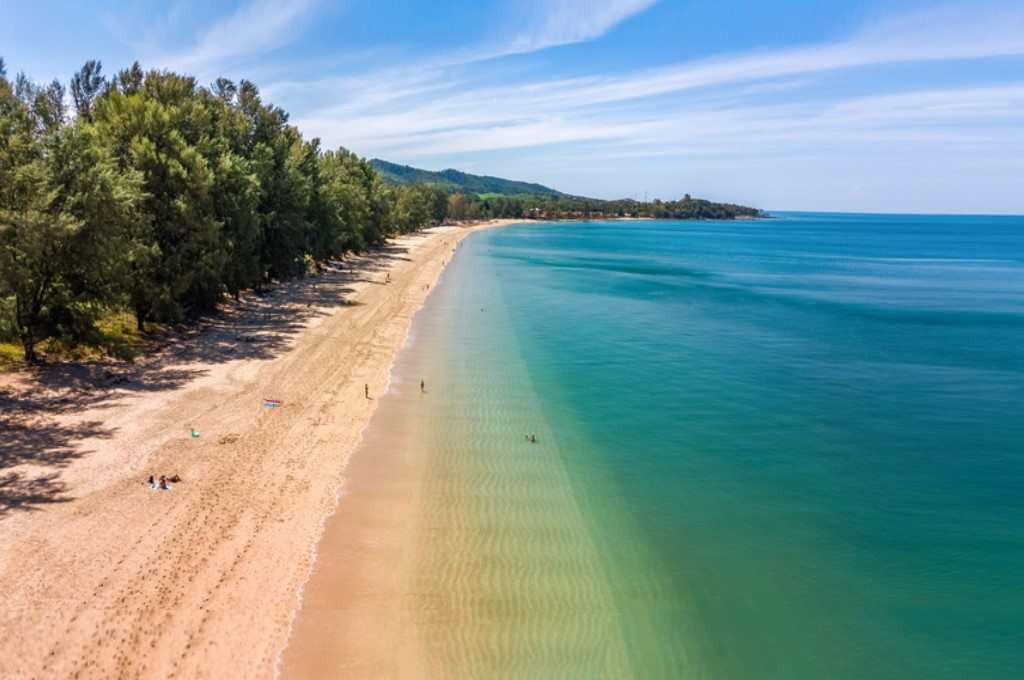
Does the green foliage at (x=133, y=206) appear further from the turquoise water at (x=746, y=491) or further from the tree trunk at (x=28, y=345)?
the turquoise water at (x=746, y=491)

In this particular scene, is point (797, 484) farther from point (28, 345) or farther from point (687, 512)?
point (28, 345)

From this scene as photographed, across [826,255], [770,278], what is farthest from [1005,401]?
[826,255]

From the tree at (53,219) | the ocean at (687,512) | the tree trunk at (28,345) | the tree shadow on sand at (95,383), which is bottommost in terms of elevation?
the ocean at (687,512)

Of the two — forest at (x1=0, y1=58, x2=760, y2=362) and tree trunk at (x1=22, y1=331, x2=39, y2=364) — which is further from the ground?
forest at (x1=0, y1=58, x2=760, y2=362)

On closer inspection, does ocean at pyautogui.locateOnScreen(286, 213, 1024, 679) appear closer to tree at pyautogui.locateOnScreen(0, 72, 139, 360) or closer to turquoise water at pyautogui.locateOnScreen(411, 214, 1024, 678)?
turquoise water at pyautogui.locateOnScreen(411, 214, 1024, 678)

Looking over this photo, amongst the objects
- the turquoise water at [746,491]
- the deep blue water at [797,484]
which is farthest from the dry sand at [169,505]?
the deep blue water at [797,484]

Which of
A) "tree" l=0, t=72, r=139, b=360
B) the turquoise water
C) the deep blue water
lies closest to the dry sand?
"tree" l=0, t=72, r=139, b=360
